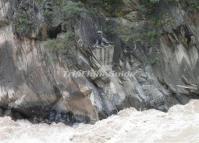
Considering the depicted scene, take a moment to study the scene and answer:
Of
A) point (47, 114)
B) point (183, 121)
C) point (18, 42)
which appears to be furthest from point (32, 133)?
point (183, 121)

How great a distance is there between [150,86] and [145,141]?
1927 mm

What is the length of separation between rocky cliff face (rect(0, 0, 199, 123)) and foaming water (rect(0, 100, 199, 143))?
353 millimetres

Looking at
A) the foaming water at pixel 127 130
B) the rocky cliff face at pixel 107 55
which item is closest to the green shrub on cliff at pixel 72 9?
the rocky cliff face at pixel 107 55

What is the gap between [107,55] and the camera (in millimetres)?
10289

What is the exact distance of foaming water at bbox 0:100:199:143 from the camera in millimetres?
8609

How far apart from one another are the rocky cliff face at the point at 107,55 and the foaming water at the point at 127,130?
0.35 m

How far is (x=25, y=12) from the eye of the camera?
10.9 metres

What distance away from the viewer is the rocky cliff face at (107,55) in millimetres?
10211

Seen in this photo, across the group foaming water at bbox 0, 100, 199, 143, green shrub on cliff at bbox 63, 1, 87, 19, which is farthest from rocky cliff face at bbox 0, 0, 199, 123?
foaming water at bbox 0, 100, 199, 143

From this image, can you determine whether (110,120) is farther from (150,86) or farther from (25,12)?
(25,12)

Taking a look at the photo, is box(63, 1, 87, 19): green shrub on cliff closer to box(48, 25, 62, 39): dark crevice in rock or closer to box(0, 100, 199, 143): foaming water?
box(48, 25, 62, 39): dark crevice in rock

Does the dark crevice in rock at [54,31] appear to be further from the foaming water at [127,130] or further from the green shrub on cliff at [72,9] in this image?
the foaming water at [127,130]

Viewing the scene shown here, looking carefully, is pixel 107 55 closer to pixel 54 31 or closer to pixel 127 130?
pixel 54 31

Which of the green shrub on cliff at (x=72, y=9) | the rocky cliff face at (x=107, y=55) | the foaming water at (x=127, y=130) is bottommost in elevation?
the foaming water at (x=127, y=130)
